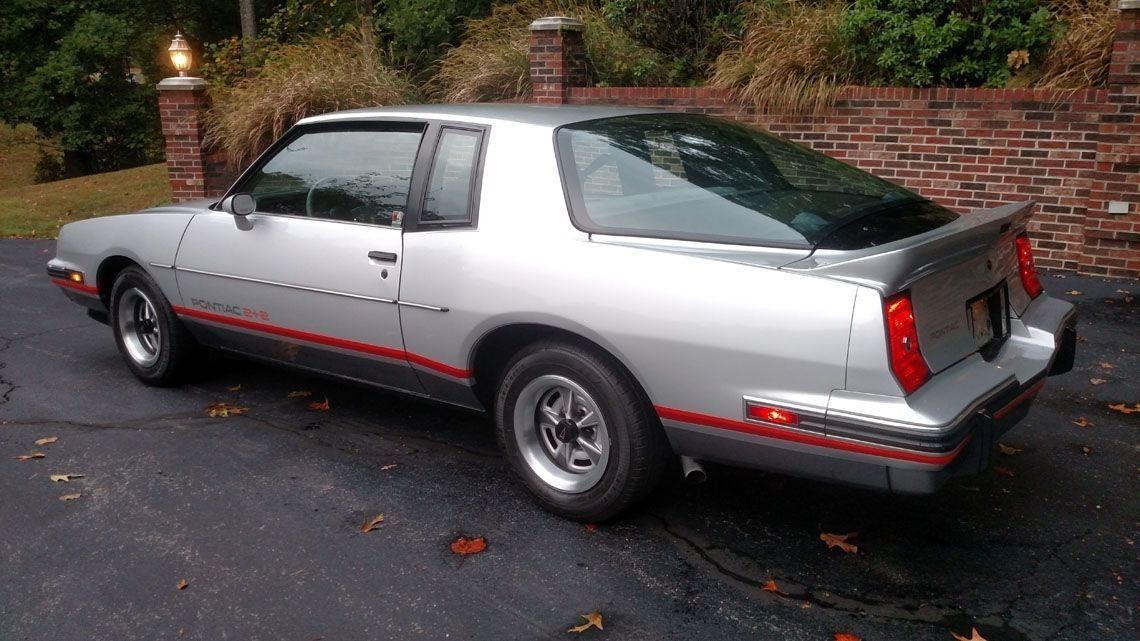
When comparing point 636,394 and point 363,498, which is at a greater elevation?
point 636,394

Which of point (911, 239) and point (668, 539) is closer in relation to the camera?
point (911, 239)

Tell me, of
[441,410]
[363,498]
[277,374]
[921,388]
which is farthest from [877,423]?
[277,374]

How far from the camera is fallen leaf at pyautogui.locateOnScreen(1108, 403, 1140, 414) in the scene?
16.5ft

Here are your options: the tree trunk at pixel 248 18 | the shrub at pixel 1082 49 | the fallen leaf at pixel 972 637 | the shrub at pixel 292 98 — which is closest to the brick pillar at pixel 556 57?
the shrub at pixel 292 98

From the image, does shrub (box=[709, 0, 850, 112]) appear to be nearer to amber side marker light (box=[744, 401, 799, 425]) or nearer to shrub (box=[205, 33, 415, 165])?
shrub (box=[205, 33, 415, 165])

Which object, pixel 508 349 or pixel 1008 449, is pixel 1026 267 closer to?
pixel 1008 449

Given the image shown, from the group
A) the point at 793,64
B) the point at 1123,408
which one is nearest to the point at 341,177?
the point at 1123,408

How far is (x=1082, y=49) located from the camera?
792 cm

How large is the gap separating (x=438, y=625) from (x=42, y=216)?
1304 centimetres

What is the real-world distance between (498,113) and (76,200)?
12.9m

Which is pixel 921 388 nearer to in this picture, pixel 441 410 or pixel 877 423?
pixel 877 423

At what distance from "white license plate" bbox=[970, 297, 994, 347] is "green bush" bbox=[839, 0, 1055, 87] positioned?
545 centimetres

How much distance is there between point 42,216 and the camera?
13.9 meters

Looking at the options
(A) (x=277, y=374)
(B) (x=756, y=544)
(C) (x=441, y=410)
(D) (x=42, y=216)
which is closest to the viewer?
(B) (x=756, y=544)
